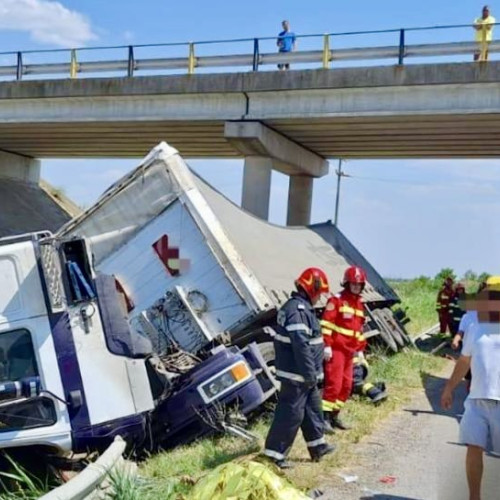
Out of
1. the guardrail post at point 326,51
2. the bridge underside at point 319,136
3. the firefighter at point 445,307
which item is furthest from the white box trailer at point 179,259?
the bridge underside at point 319,136

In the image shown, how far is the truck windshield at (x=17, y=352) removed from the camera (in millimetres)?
5617

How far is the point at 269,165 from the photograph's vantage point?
22062 mm

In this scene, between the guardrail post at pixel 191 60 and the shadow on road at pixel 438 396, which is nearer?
the shadow on road at pixel 438 396

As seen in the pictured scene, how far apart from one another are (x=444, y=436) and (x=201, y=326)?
2.86m

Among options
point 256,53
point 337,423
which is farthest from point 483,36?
point 337,423

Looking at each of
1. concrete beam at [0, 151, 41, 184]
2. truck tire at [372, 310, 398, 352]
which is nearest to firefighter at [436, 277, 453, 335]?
truck tire at [372, 310, 398, 352]

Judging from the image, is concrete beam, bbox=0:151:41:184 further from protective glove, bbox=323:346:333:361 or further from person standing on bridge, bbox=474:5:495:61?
protective glove, bbox=323:346:333:361

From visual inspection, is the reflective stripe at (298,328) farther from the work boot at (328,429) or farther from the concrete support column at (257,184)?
the concrete support column at (257,184)

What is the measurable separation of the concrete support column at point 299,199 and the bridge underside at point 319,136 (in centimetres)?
115

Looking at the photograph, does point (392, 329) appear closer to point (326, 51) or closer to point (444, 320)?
point (444, 320)

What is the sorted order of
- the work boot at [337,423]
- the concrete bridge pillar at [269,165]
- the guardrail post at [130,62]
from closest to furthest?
the work boot at [337,423] < the concrete bridge pillar at [269,165] < the guardrail post at [130,62]

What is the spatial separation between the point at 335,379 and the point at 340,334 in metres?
0.41

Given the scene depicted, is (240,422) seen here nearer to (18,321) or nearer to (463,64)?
(18,321)

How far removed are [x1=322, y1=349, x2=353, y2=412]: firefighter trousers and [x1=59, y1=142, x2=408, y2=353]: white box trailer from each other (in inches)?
63.7
